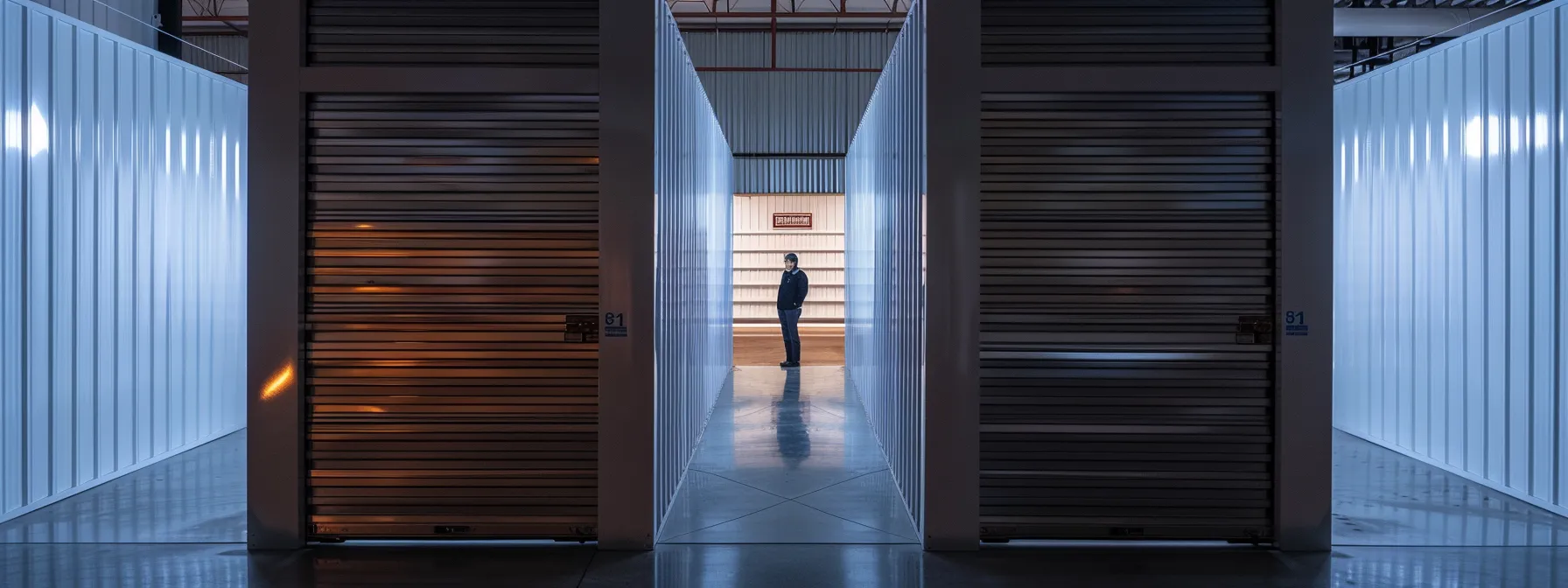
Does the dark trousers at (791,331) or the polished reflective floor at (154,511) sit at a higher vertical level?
the dark trousers at (791,331)

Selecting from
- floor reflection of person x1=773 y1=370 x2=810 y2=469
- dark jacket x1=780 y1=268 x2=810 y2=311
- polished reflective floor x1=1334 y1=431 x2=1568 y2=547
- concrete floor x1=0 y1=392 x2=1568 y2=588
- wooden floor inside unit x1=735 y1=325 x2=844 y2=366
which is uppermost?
dark jacket x1=780 y1=268 x2=810 y2=311

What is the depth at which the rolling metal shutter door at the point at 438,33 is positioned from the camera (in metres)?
5.40

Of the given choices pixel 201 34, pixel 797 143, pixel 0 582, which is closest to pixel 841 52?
pixel 797 143

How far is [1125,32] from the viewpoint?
5422 mm

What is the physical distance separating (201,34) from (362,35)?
73.5ft

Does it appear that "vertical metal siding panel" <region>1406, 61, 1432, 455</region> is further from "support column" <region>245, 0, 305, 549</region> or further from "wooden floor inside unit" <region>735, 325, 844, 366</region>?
"wooden floor inside unit" <region>735, 325, 844, 366</region>

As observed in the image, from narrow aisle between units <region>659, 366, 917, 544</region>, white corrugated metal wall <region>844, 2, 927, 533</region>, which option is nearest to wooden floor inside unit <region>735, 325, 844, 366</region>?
narrow aisle between units <region>659, 366, 917, 544</region>

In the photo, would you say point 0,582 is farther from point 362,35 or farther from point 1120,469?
point 1120,469

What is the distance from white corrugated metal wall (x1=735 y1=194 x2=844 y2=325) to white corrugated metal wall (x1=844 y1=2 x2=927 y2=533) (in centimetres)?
1202

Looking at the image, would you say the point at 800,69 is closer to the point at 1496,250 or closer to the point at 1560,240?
the point at 1496,250

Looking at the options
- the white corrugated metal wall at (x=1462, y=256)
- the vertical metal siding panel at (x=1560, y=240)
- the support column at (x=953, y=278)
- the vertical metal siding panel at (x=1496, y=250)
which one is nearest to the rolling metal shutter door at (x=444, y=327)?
the support column at (x=953, y=278)

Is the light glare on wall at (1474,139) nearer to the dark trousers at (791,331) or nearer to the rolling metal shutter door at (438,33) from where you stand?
the rolling metal shutter door at (438,33)

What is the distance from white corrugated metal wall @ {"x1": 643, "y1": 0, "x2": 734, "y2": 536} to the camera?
5.84m

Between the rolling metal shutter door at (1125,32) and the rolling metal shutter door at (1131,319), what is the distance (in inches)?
10.0
